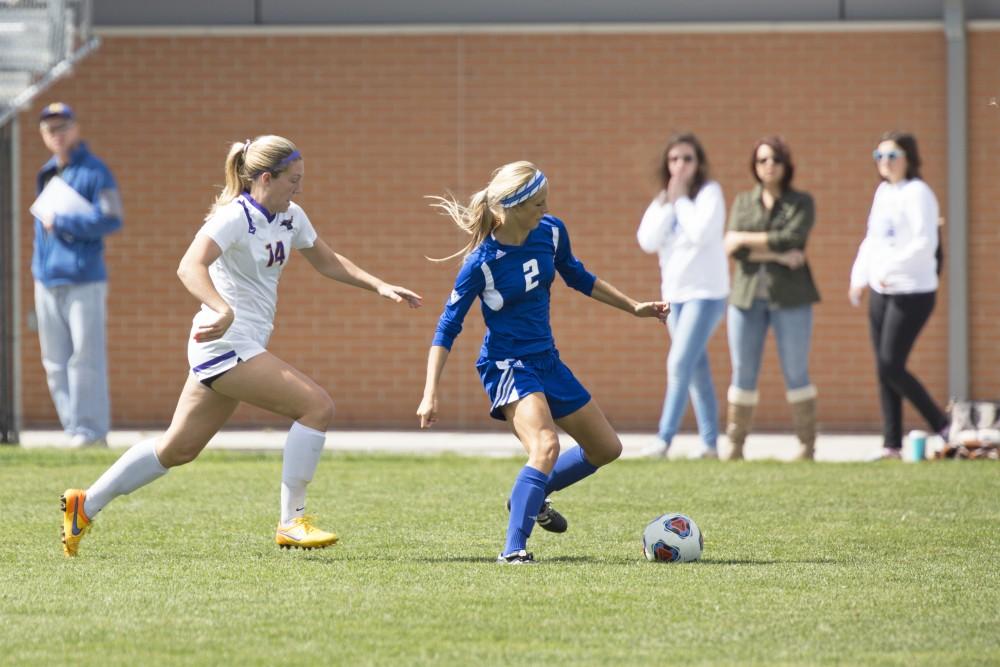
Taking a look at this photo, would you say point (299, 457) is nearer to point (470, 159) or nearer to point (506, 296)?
point (506, 296)

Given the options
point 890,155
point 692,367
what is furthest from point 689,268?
point 890,155

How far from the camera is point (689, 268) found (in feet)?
40.5

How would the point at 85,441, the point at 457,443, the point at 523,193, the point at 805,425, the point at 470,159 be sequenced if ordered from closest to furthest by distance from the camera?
the point at 523,193 → the point at 805,425 → the point at 85,441 → the point at 457,443 → the point at 470,159

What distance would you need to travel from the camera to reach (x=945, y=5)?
14742 millimetres

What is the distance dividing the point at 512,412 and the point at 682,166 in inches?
201

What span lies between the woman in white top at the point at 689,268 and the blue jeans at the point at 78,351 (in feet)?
12.9

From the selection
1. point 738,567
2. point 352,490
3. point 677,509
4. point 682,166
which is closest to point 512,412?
point 738,567

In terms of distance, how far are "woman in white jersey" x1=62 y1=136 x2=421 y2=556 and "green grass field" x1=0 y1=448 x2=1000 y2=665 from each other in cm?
25

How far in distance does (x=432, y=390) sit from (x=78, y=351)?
246 inches

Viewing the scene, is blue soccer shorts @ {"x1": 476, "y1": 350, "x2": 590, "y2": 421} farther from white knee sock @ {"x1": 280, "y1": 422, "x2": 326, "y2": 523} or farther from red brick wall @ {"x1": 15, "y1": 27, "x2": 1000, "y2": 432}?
red brick wall @ {"x1": 15, "y1": 27, "x2": 1000, "y2": 432}

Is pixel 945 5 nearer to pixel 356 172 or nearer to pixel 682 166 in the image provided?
pixel 682 166

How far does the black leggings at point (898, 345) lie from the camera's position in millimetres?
12312

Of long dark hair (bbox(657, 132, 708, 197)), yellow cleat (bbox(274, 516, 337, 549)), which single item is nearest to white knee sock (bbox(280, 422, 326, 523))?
yellow cleat (bbox(274, 516, 337, 549))

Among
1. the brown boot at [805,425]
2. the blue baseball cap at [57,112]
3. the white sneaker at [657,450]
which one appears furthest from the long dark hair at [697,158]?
the blue baseball cap at [57,112]
